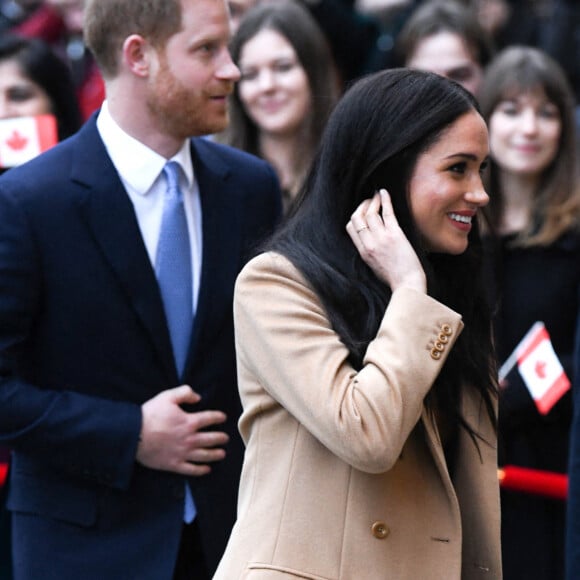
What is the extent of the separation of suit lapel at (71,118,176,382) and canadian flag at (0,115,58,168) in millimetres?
730

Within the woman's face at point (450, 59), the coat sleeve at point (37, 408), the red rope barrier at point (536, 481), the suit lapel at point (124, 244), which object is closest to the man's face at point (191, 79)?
the suit lapel at point (124, 244)

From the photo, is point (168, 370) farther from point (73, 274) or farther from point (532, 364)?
point (532, 364)

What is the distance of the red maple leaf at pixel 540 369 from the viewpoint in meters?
4.19

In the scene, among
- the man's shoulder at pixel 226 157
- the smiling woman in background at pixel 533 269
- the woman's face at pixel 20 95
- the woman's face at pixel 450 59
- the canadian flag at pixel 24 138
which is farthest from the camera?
the woman's face at pixel 450 59

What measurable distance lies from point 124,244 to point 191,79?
1.63 ft

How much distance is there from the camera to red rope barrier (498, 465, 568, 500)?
15.9ft

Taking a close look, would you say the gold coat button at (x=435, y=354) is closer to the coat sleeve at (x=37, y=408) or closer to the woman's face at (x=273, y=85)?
the coat sleeve at (x=37, y=408)

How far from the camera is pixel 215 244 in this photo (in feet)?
12.1

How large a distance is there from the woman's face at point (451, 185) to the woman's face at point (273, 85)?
2.48 meters

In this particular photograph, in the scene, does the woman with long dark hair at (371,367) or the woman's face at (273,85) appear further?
the woman's face at (273,85)

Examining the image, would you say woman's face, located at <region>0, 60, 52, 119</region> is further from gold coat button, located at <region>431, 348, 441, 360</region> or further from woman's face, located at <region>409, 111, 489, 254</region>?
gold coat button, located at <region>431, 348, 441, 360</region>

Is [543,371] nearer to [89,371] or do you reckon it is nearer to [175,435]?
[175,435]

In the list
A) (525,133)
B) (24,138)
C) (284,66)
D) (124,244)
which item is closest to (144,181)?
(124,244)

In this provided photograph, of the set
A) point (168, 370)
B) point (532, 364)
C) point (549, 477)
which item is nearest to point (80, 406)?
point (168, 370)
